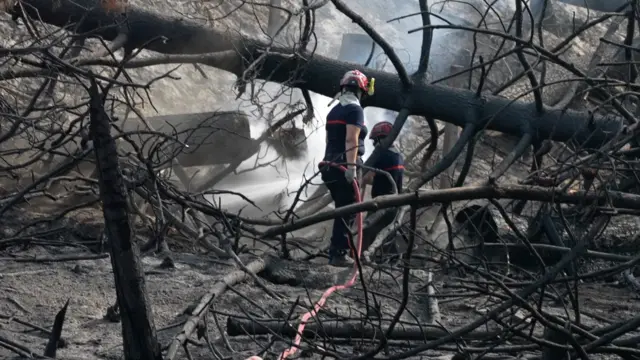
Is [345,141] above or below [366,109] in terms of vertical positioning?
below

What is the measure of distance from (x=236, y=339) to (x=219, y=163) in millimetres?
4492

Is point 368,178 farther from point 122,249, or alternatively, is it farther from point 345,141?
point 122,249

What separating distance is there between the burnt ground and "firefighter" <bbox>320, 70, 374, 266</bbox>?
66 centimetres

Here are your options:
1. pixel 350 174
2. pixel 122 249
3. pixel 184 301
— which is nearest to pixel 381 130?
pixel 350 174

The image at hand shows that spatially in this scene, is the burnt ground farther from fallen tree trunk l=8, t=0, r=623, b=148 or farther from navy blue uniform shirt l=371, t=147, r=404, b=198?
navy blue uniform shirt l=371, t=147, r=404, b=198

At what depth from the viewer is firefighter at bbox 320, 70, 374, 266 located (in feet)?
20.2

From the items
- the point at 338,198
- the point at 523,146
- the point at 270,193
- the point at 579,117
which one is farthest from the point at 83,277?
the point at 270,193

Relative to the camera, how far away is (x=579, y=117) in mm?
6648

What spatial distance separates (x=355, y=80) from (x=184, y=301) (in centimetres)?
243

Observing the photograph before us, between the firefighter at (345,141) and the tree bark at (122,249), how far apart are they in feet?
10.6

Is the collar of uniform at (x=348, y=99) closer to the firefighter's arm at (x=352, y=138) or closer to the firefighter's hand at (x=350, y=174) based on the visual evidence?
the firefighter's arm at (x=352, y=138)

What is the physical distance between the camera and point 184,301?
4570 mm

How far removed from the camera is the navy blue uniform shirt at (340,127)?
6.30m

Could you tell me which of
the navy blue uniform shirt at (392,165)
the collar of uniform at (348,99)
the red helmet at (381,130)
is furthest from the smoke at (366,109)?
the collar of uniform at (348,99)
